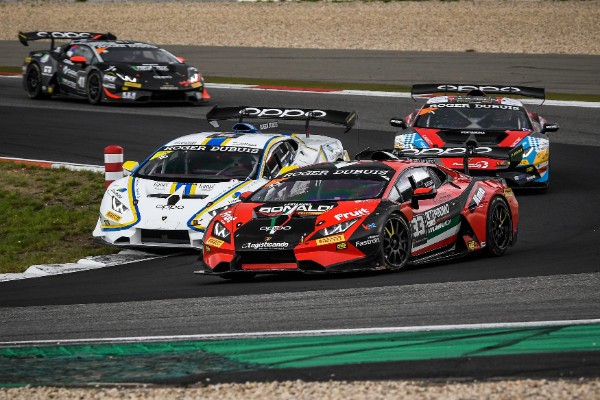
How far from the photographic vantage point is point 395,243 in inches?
458

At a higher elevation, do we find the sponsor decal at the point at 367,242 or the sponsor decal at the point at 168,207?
the sponsor decal at the point at 367,242

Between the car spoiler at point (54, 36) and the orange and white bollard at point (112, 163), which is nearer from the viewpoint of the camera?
the orange and white bollard at point (112, 163)

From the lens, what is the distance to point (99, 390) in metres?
7.34

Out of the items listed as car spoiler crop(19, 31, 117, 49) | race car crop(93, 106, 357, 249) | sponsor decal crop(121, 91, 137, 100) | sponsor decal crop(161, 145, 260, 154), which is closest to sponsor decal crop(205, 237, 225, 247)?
race car crop(93, 106, 357, 249)

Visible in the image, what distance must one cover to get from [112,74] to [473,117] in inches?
379

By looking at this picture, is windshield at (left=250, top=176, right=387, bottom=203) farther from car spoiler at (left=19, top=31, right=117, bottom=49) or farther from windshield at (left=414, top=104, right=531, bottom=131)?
car spoiler at (left=19, top=31, right=117, bottom=49)

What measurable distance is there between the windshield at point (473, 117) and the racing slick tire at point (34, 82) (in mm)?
11056

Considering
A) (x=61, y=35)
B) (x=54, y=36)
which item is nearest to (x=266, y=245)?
(x=54, y=36)

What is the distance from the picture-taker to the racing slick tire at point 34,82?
27266mm

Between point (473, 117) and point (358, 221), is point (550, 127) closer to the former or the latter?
point (473, 117)

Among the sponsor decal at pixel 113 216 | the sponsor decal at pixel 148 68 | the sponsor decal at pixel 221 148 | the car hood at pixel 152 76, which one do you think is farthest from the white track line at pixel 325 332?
the sponsor decal at pixel 148 68

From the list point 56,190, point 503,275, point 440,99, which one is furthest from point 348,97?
point 503,275

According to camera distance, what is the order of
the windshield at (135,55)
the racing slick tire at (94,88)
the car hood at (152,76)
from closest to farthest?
1. the car hood at (152,76)
2. the windshield at (135,55)
3. the racing slick tire at (94,88)

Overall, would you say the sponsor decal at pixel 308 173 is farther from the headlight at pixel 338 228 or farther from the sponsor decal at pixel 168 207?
the sponsor decal at pixel 168 207
